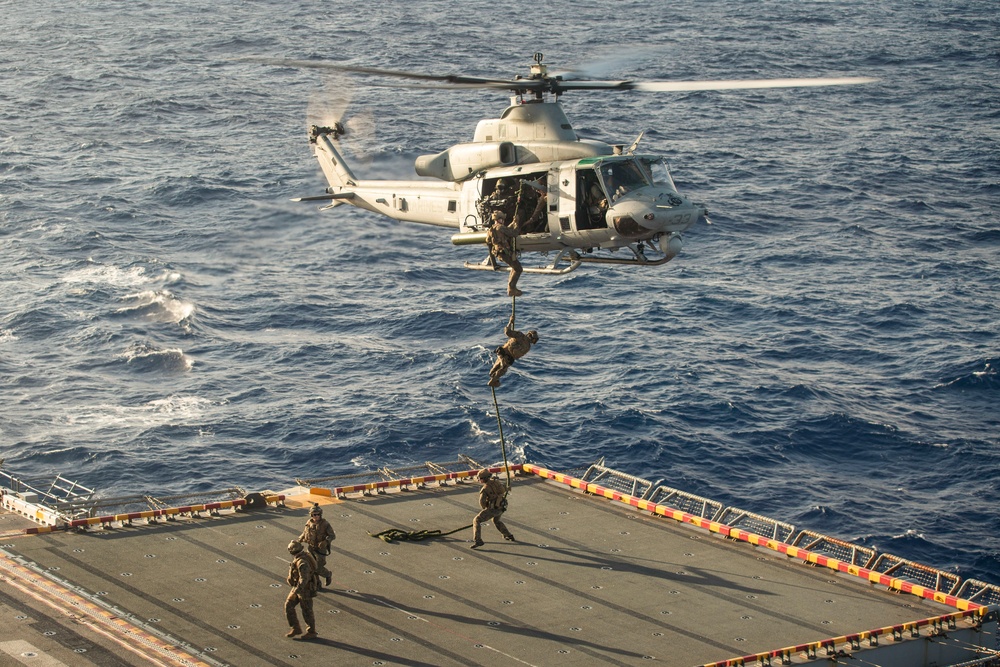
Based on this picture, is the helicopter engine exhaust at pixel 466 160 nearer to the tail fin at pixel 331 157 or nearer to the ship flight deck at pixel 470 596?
the tail fin at pixel 331 157

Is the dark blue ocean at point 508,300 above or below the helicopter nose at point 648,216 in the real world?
below

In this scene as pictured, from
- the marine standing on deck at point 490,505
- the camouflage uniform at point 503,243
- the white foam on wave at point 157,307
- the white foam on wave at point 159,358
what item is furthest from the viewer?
the white foam on wave at point 157,307

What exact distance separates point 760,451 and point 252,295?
102 feet

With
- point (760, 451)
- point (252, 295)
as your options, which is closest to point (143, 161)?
point (252, 295)

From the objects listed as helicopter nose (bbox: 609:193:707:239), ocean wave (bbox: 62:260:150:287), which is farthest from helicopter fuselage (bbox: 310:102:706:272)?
ocean wave (bbox: 62:260:150:287)

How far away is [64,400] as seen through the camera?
200ft

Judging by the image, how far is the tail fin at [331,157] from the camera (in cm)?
4569

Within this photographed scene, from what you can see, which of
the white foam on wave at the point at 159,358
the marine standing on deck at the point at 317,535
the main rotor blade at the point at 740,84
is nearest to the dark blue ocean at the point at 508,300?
the white foam on wave at the point at 159,358

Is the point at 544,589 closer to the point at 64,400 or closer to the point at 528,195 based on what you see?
the point at 528,195

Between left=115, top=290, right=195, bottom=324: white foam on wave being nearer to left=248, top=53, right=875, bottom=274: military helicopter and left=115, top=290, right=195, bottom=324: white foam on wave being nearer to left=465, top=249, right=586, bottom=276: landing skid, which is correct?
left=248, top=53, right=875, bottom=274: military helicopter

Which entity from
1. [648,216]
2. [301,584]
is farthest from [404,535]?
[648,216]

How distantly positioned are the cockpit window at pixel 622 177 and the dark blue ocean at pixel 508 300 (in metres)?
4.21

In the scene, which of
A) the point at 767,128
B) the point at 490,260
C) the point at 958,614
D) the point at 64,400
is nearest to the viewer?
the point at 958,614

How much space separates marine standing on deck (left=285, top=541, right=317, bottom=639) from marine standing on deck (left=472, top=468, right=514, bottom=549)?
705 centimetres
